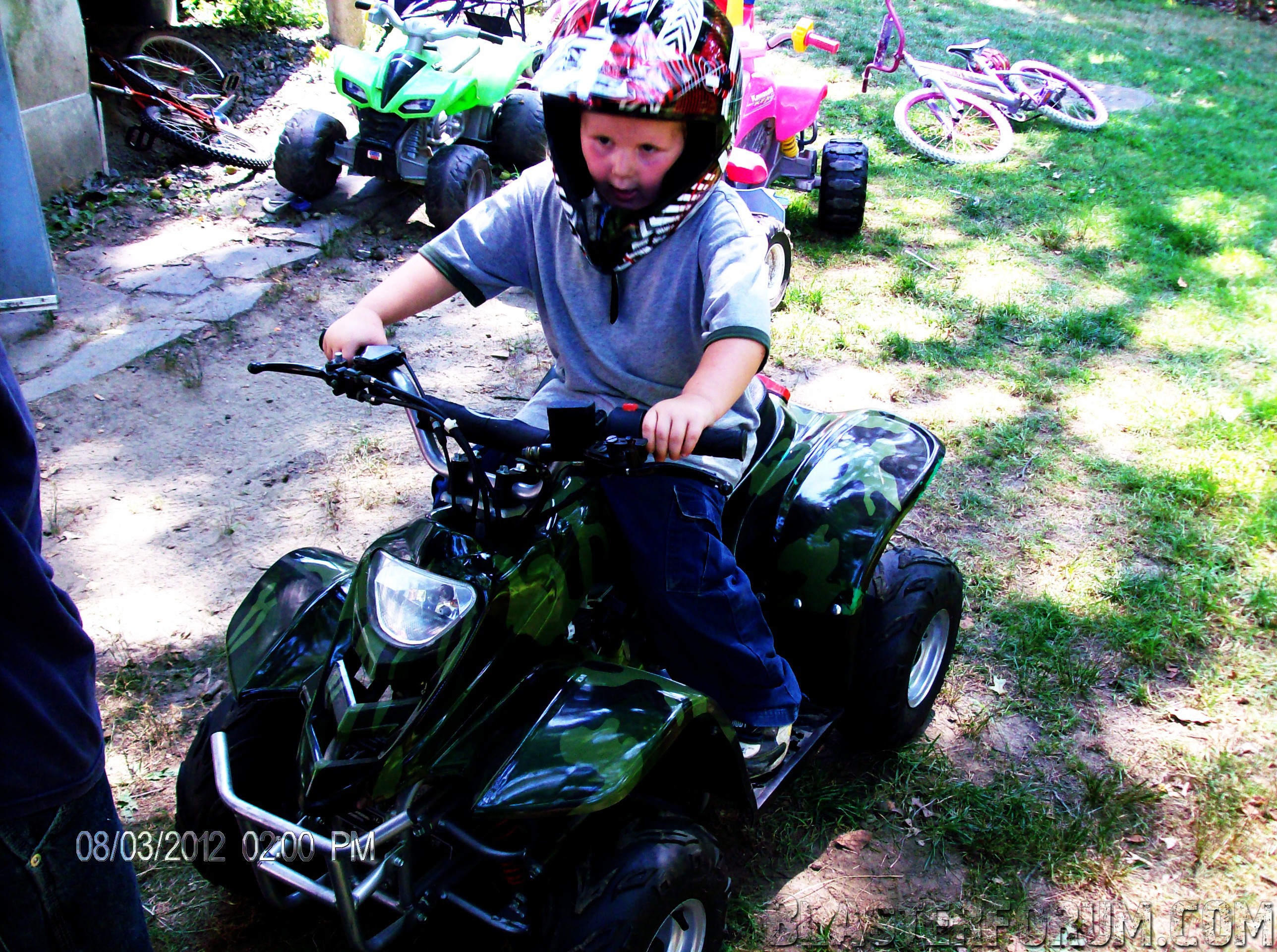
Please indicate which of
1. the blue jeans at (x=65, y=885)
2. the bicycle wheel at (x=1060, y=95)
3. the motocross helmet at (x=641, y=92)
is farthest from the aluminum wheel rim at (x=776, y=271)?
the bicycle wheel at (x=1060, y=95)

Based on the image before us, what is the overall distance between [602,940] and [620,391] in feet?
3.94

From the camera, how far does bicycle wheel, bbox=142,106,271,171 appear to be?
22.7 feet

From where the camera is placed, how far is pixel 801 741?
2703 mm

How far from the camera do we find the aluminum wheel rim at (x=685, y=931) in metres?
2.14

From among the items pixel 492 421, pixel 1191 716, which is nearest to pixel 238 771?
pixel 492 421

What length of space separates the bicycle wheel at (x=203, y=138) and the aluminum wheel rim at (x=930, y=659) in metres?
5.90

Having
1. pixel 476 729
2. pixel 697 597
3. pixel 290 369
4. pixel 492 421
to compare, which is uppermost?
pixel 290 369

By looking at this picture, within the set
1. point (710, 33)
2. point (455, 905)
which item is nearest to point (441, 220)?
point (710, 33)

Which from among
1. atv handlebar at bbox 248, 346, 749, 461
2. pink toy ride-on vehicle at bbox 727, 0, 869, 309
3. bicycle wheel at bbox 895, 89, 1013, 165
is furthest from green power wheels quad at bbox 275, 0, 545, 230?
atv handlebar at bbox 248, 346, 749, 461

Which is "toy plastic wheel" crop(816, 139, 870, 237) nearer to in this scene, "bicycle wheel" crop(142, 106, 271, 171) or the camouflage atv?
"bicycle wheel" crop(142, 106, 271, 171)

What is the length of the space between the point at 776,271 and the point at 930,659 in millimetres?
3008

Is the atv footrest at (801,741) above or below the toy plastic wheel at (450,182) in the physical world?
below

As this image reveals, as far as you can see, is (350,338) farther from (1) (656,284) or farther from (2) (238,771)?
(2) (238,771)

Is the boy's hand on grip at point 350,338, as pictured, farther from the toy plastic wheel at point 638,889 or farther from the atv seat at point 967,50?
the atv seat at point 967,50
